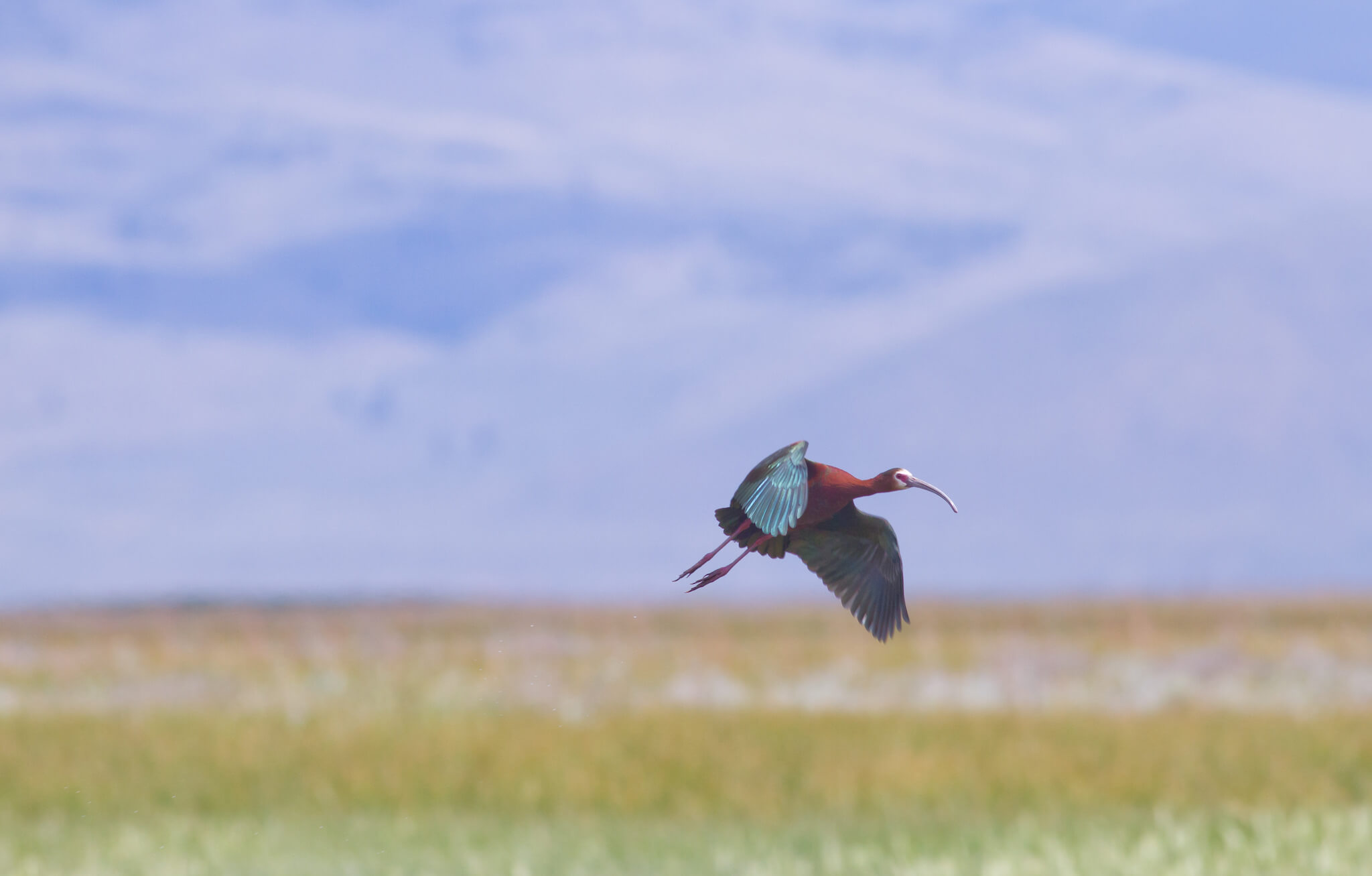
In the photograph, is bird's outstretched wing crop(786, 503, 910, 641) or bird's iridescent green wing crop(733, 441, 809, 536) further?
bird's outstretched wing crop(786, 503, 910, 641)

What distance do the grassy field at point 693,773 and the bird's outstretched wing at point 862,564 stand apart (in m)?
5.21

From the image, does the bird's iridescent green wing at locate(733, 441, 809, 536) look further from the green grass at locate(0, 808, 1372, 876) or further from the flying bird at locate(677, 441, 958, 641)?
the green grass at locate(0, 808, 1372, 876)

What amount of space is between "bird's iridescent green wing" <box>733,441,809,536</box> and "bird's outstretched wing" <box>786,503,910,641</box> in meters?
0.09

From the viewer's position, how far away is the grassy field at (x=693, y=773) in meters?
13.5

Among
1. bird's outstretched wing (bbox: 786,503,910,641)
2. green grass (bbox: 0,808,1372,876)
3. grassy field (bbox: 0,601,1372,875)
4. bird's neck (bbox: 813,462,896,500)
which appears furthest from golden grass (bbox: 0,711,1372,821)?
bird's neck (bbox: 813,462,896,500)

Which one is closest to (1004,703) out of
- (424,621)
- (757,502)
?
(757,502)

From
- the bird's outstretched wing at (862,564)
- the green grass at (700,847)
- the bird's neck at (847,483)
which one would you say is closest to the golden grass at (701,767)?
the green grass at (700,847)

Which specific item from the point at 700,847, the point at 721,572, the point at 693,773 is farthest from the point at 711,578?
the point at 693,773

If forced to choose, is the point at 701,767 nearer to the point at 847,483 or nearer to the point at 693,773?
the point at 693,773

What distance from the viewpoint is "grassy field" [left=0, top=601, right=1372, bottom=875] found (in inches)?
533

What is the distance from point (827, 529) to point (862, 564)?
0.35ft

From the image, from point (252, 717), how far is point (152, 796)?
4053mm

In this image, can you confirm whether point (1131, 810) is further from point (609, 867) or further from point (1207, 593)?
point (1207, 593)

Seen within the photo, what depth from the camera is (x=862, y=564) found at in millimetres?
1286
